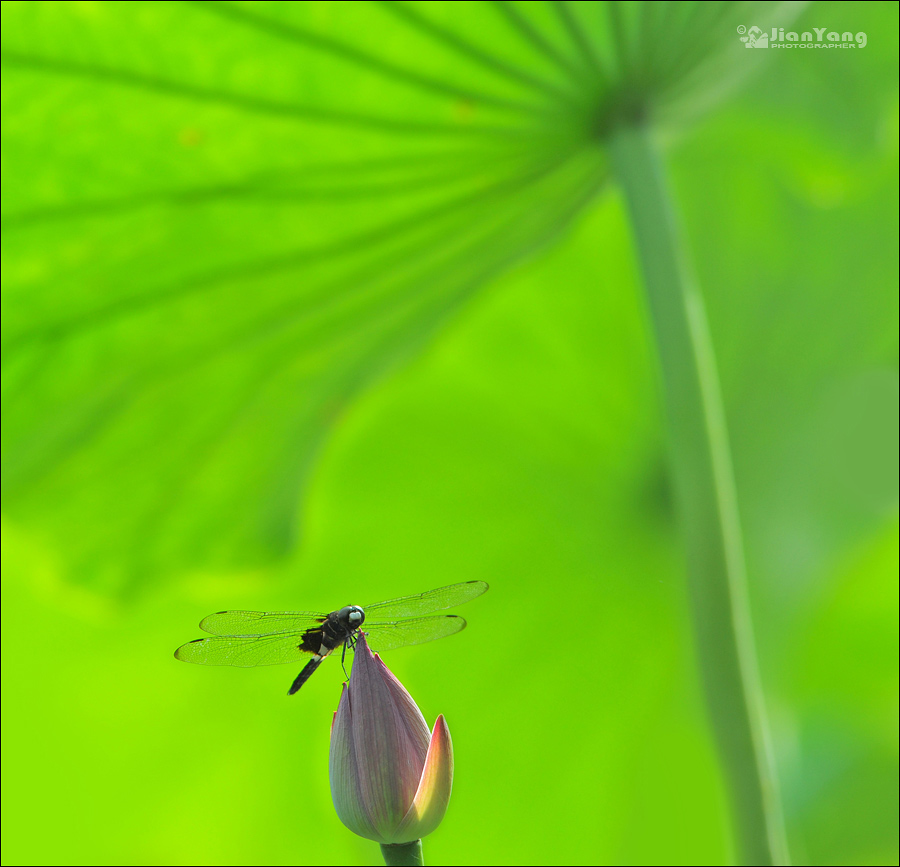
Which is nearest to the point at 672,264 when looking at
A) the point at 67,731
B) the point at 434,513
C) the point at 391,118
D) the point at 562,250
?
the point at 391,118

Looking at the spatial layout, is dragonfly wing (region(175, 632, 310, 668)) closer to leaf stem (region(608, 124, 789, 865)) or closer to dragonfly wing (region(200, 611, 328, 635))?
dragonfly wing (region(200, 611, 328, 635))

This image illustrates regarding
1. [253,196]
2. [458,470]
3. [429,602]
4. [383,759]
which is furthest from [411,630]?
[458,470]

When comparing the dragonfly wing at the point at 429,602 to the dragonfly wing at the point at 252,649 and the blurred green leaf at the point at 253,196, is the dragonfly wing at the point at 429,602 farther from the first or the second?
the blurred green leaf at the point at 253,196

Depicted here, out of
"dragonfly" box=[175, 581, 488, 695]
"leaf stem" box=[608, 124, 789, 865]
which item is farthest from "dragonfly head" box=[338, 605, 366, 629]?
"leaf stem" box=[608, 124, 789, 865]

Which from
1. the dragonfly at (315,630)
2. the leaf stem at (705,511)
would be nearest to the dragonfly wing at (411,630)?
the dragonfly at (315,630)

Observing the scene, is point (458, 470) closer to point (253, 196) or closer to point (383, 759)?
point (253, 196)

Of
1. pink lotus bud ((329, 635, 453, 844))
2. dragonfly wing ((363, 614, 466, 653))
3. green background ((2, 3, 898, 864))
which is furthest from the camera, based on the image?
green background ((2, 3, 898, 864))
